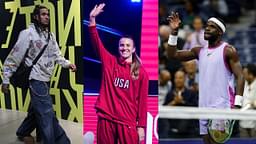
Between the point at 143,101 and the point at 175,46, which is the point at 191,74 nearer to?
the point at 175,46

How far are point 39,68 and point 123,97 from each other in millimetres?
635

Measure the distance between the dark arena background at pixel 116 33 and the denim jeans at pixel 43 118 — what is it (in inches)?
8.3

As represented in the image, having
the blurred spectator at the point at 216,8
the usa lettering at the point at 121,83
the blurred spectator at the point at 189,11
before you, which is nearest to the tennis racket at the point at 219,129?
the usa lettering at the point at 121,83

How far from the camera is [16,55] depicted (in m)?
4.90

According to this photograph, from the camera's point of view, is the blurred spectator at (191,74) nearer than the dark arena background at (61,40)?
No

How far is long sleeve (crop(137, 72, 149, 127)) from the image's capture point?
194 inches

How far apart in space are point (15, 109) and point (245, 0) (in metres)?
11.0

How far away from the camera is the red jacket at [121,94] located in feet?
A: 16.1

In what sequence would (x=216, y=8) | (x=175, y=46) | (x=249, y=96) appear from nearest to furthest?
1. (x=175, y=46)
2. (x=249, y=96)
3. (x=216, y=8)

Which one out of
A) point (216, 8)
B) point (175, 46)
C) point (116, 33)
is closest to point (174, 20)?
point (175, 46)

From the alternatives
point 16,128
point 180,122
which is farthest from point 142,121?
point 180,122

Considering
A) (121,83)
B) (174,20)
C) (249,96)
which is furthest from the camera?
(249,96)

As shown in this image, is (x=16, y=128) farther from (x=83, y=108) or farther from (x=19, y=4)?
(x=19, y=4)

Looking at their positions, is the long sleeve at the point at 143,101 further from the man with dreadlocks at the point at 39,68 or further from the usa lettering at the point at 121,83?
the man with dreadlocks at the point at 39,68
